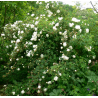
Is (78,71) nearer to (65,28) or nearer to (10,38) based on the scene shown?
(65,28)

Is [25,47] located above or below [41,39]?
below

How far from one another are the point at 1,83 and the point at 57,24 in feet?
10.1

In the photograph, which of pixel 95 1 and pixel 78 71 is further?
pixel 95 1

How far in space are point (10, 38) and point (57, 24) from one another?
5.20ft

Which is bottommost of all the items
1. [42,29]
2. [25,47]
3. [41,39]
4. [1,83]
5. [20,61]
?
[1,83]

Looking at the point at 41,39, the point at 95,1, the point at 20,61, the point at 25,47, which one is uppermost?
the point at 95,1

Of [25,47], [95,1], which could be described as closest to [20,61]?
[25,47]

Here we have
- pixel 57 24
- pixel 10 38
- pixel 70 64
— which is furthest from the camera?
pixel 10 38

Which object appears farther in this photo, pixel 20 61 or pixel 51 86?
pixel 20 61

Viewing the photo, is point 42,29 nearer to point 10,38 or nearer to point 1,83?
point 10,38

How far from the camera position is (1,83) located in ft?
12.9

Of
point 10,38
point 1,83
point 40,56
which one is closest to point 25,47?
point 40,56

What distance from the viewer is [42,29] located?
2482 millimetres

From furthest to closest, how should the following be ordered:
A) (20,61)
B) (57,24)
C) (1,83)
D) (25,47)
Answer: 1. (1,83)
2. (20,61)
3. (25,47)
4. (57,24)
